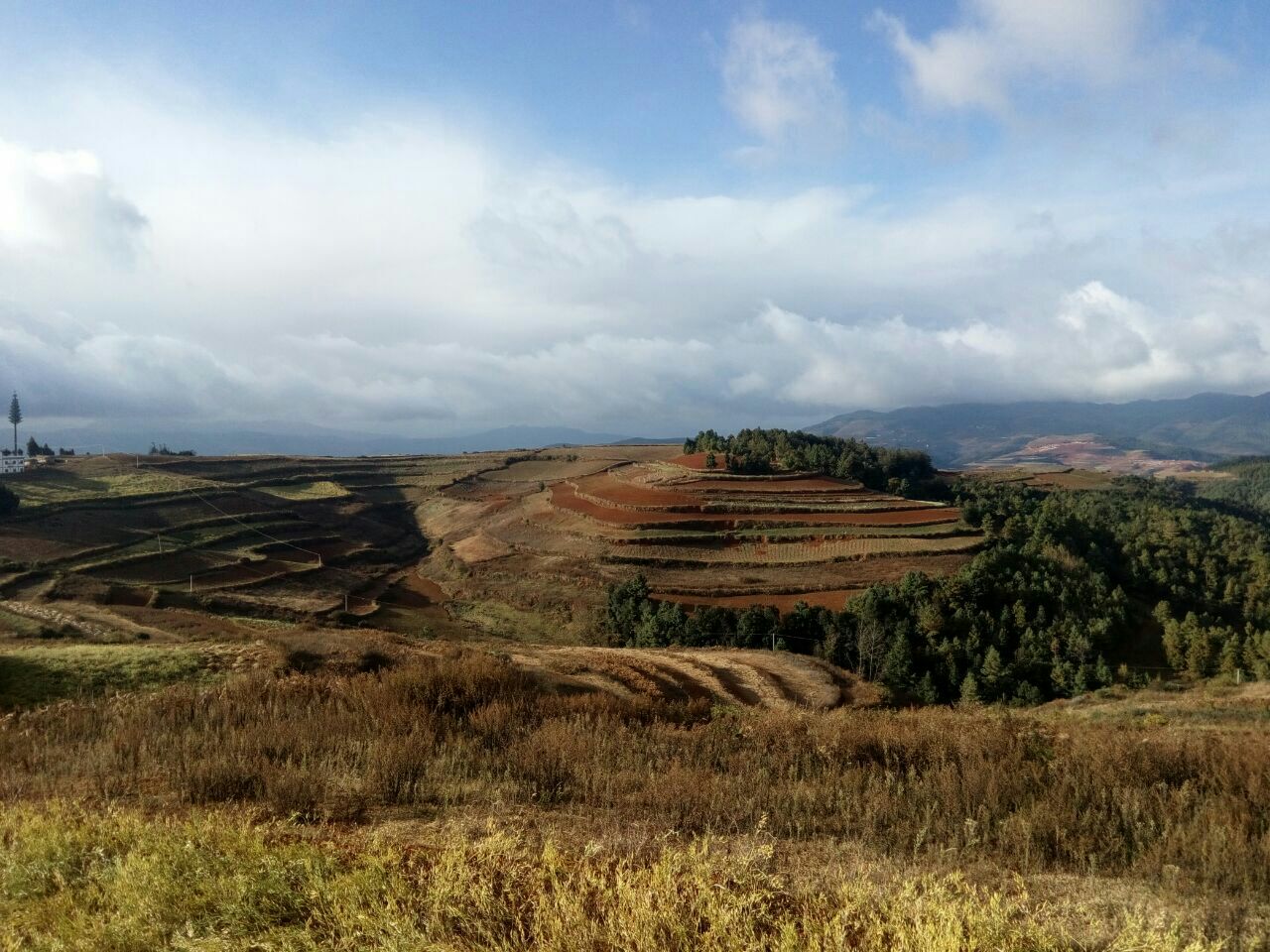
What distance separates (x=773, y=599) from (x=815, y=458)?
125 ft

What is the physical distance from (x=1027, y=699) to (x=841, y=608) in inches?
453

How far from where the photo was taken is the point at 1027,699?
32.3 m

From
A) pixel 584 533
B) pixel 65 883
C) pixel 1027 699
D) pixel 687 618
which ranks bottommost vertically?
pixel 1027 699

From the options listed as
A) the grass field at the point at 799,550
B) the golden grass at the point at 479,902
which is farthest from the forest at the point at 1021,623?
the golden grass at the point at 479,902

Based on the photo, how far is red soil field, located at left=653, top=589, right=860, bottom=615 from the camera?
42.7 meters

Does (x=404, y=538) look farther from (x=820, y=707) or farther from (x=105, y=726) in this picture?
(x=105, y=726)

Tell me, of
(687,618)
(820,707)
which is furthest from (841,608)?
(820,707)

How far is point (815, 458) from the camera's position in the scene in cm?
7838

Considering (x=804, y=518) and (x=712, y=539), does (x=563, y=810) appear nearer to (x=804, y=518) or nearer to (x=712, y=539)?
(x=712, y=539)

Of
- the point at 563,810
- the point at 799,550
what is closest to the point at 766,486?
the point at 799,550

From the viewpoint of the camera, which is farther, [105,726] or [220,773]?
[105,726]

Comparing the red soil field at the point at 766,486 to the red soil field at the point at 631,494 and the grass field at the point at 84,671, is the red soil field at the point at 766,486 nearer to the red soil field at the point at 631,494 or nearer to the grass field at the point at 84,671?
the red soil field at the point at 631,494

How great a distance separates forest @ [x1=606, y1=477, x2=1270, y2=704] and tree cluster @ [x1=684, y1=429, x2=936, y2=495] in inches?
858

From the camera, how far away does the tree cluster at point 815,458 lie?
2985 inches
